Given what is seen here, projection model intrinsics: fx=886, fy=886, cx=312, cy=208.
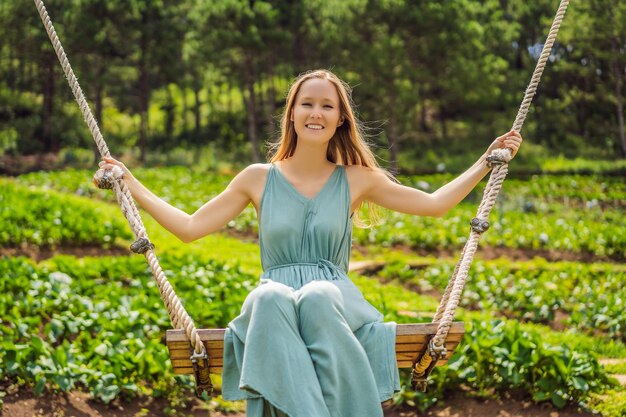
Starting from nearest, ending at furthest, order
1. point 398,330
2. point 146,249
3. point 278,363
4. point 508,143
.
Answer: point 278,363, point 398,330, point 146,249, point 508,143

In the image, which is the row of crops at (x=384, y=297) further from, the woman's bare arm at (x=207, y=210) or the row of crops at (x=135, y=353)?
the woman's bare arm at (x=207, y=210)

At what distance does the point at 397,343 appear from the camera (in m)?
3.26

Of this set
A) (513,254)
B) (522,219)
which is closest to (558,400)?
(513,254)

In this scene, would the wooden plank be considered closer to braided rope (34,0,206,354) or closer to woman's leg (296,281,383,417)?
braided rope (34,0,206,354)

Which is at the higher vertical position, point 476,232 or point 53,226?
point 476,232

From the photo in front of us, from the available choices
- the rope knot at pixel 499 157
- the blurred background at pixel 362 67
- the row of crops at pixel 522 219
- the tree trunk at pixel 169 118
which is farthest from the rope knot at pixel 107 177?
the tree trunk at pixel 169 118

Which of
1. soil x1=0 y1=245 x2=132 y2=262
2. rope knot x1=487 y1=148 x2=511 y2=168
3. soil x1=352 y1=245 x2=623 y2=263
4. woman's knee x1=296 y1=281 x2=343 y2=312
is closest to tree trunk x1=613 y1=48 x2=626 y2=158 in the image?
soil x1=352 y1=245 x2=623 y2=263

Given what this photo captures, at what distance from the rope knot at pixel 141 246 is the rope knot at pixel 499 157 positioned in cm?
143

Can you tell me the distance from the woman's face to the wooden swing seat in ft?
2.81

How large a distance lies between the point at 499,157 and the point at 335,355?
3.88 feet

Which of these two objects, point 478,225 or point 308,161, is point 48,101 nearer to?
point 308,161

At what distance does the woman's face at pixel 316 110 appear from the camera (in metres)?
3.54

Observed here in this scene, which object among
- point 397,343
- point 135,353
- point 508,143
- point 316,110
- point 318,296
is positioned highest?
point 316,110

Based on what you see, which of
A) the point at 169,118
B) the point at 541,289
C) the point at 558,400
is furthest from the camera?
the point at 169,118
